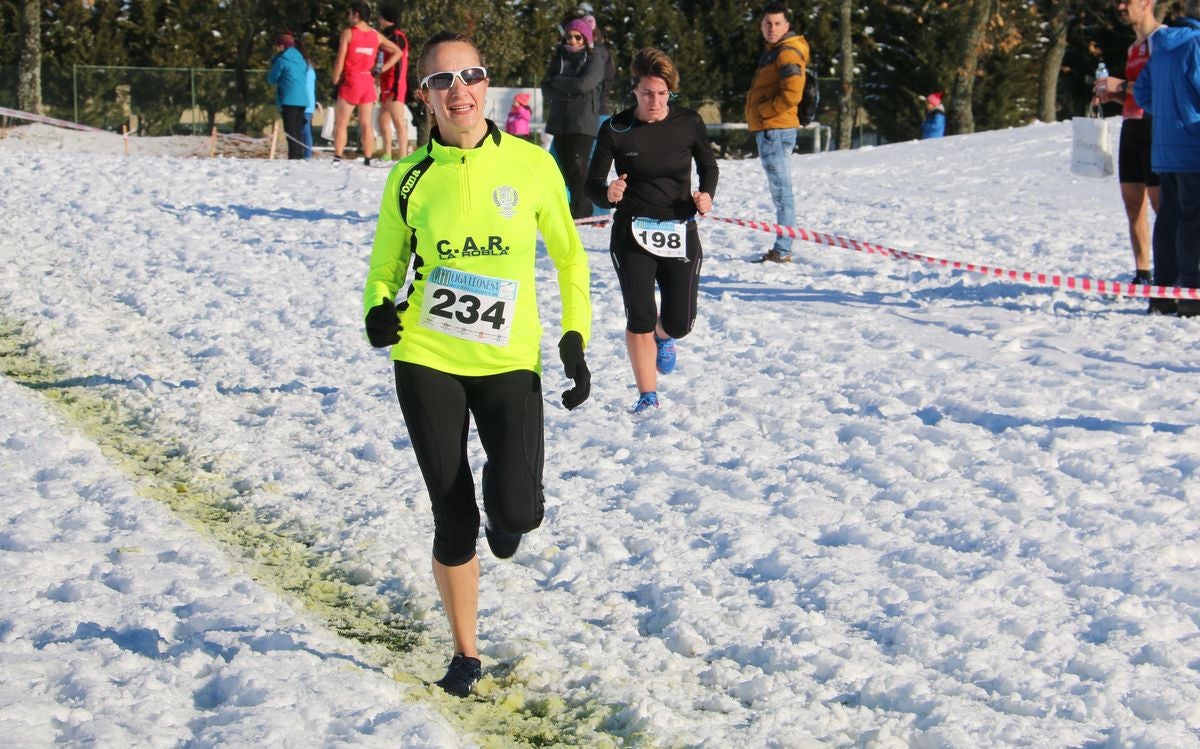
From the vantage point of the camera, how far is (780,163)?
438 inches

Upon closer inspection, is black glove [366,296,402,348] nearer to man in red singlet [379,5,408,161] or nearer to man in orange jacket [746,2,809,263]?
man in orange jacket [746,2,809,263]

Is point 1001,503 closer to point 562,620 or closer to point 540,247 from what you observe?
point 562,620

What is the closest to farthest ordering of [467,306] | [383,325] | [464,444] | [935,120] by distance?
1. [383,325]
2. [467,306]
3. [464,444]
4. [935,120]

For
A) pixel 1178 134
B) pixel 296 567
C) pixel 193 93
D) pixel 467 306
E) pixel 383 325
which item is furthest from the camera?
pixel 193 93

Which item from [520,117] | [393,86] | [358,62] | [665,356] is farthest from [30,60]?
[665,356]

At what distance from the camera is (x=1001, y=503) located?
19.3ft

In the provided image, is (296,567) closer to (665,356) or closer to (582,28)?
(665,356)

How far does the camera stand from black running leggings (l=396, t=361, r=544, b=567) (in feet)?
13.7

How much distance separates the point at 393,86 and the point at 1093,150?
8520 mm

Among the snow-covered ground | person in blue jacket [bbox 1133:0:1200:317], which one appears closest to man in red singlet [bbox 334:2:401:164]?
the snow-covered ground

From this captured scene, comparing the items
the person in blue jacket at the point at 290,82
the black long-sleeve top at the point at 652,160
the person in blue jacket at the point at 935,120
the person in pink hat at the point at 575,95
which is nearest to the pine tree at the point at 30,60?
the person in blue jacket at the point at 290,82

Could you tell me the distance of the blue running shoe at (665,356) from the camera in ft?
26.2

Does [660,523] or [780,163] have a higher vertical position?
[780,163]

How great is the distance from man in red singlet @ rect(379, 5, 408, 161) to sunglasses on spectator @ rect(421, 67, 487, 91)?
11.7m
